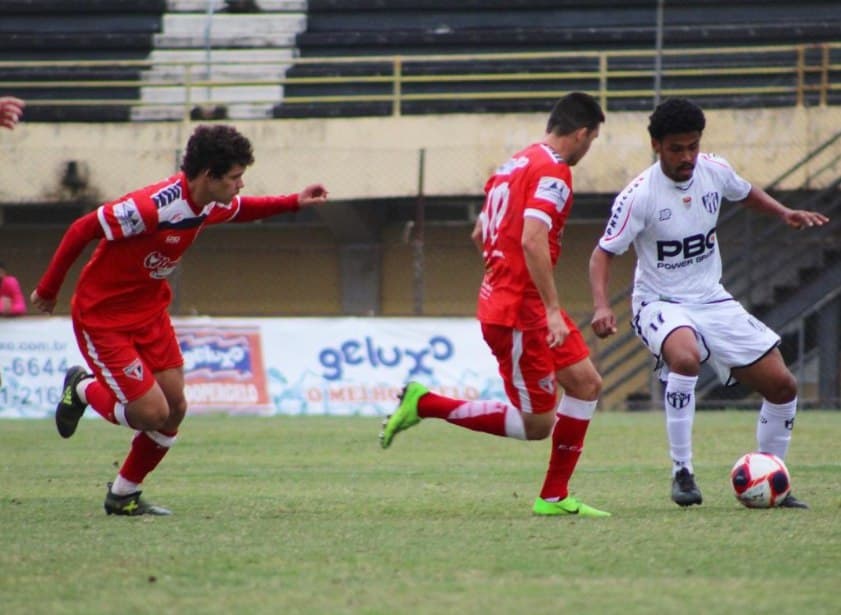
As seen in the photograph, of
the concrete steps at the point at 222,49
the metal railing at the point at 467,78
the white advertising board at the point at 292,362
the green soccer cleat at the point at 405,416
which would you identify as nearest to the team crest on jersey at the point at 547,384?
the green soccer cleat at the point at 405,416

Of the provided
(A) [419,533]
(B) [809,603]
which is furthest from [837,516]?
(B) [809,603]

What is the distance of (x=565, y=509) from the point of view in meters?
7.38

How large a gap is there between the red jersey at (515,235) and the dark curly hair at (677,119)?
69 cm

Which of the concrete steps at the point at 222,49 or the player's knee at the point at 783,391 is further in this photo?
the concrete steps at the point at 222,49

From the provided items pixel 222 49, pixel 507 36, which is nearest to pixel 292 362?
pixel 507 36

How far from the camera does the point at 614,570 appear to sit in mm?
5449

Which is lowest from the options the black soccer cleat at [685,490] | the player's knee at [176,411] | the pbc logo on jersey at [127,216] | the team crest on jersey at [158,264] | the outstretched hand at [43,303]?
the black soccer cleat at [685,490]

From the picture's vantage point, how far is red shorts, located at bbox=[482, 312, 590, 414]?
289 inches

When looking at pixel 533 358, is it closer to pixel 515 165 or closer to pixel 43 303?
pixel 515 165

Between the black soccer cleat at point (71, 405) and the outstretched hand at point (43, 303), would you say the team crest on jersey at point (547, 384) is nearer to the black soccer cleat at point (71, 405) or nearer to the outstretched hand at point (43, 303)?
the outstretched hand at point (43, 303)

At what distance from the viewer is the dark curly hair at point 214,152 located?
23.6 feet

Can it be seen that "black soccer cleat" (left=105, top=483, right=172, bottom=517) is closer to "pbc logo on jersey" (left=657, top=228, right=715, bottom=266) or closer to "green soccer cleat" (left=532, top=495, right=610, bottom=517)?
"green soccer cleat" (left=532, top=495, right=610, bottom=517)

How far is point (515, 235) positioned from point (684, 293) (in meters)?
1.14

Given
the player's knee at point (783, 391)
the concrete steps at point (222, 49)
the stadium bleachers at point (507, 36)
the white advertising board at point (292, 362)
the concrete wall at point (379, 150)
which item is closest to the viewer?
the player's knee at point (783, 391)
